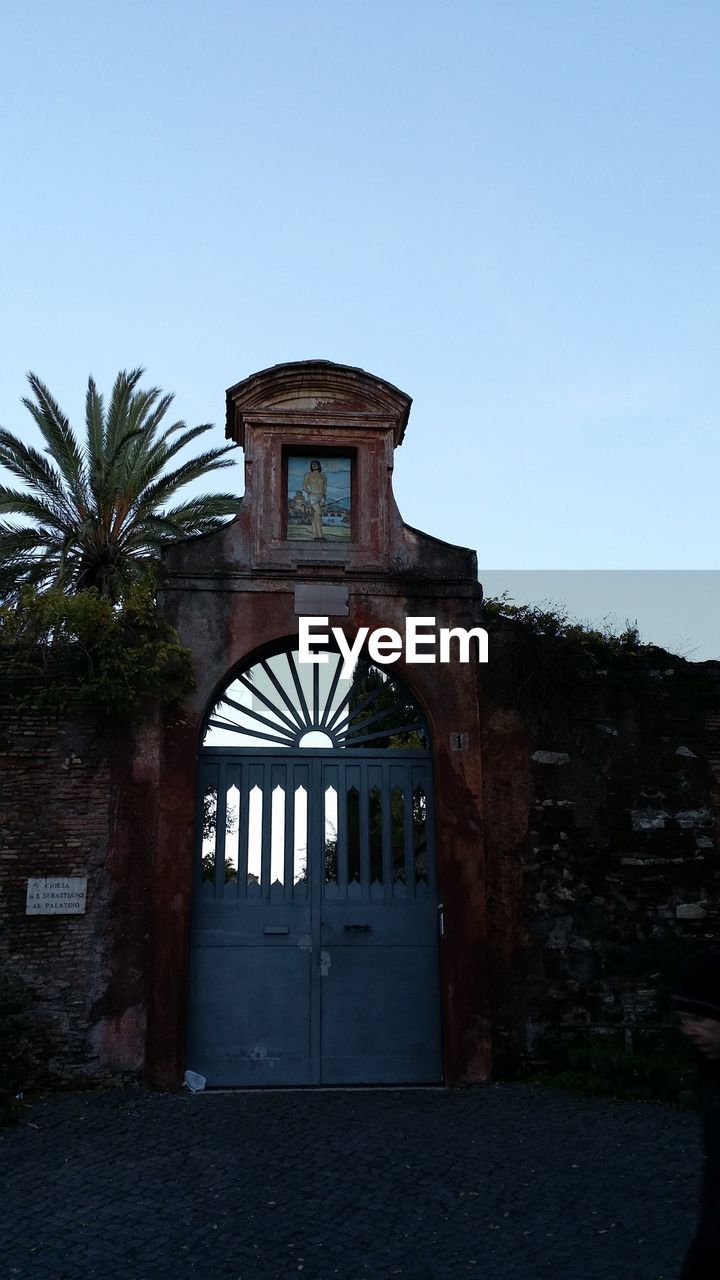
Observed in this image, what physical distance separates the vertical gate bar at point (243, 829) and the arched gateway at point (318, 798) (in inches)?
0.7

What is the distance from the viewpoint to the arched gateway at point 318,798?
8367 millimetres

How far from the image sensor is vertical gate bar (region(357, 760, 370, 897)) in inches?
346

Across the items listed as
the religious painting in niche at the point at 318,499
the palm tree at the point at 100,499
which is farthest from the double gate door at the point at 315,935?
the palm tree at the point at 100,499

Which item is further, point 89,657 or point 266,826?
point 266,826

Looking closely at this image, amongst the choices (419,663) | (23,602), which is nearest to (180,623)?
(23,602)

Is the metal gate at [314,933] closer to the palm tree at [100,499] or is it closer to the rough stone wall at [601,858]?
the rough stone wall at [601,858]

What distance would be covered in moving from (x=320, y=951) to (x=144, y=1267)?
385 cm

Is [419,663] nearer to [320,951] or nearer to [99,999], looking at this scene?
[320,951]

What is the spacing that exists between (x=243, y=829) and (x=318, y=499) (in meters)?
3.02

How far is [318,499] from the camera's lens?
956cm

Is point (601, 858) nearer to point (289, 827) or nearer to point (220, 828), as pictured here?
point (289, 827)

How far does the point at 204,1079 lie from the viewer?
8102 mm

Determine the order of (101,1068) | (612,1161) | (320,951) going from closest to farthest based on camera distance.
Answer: (612,1161) < (101,1068) < (320,951)

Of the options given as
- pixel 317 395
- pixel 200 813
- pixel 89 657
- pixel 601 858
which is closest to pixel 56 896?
pixel 200 813
